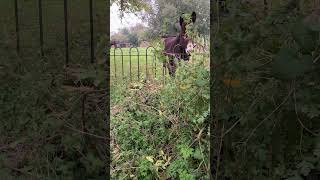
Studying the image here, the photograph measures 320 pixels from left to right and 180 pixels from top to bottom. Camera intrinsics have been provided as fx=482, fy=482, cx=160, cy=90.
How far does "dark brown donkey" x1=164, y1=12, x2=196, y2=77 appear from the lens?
116 inches

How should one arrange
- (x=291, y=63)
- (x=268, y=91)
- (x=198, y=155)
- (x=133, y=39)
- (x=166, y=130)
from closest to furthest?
(x=291, y=63), (x=268, y=91), (x=198, y=155), (x=166, y=130), (x=133, y=39)

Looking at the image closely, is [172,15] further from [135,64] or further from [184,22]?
[135,64]

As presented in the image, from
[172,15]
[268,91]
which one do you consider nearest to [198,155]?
[268,91]

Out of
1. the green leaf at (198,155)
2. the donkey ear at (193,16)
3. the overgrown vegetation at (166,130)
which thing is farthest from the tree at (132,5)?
the green leaf at (198,155)

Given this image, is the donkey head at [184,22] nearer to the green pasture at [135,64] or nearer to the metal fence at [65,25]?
the green pasture at [135,64]

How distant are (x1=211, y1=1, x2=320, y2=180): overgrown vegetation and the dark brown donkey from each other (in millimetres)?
668

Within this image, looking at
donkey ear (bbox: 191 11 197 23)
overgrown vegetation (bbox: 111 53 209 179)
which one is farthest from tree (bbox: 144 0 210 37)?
overgrown vegetation (bbox: 111 53 209 179)

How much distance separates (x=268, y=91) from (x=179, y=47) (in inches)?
44.9

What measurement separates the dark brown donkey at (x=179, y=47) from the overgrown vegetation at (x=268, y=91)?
67cm

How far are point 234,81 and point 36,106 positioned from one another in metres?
1.13

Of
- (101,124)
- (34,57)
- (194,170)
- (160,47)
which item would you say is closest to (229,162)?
(194,170)

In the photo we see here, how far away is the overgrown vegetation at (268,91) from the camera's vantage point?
5.72 feet

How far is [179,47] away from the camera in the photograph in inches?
118

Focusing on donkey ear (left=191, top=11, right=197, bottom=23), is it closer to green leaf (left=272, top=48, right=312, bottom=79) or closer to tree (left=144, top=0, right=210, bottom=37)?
tree (left=144, top=0, right=210, bottom=37)
